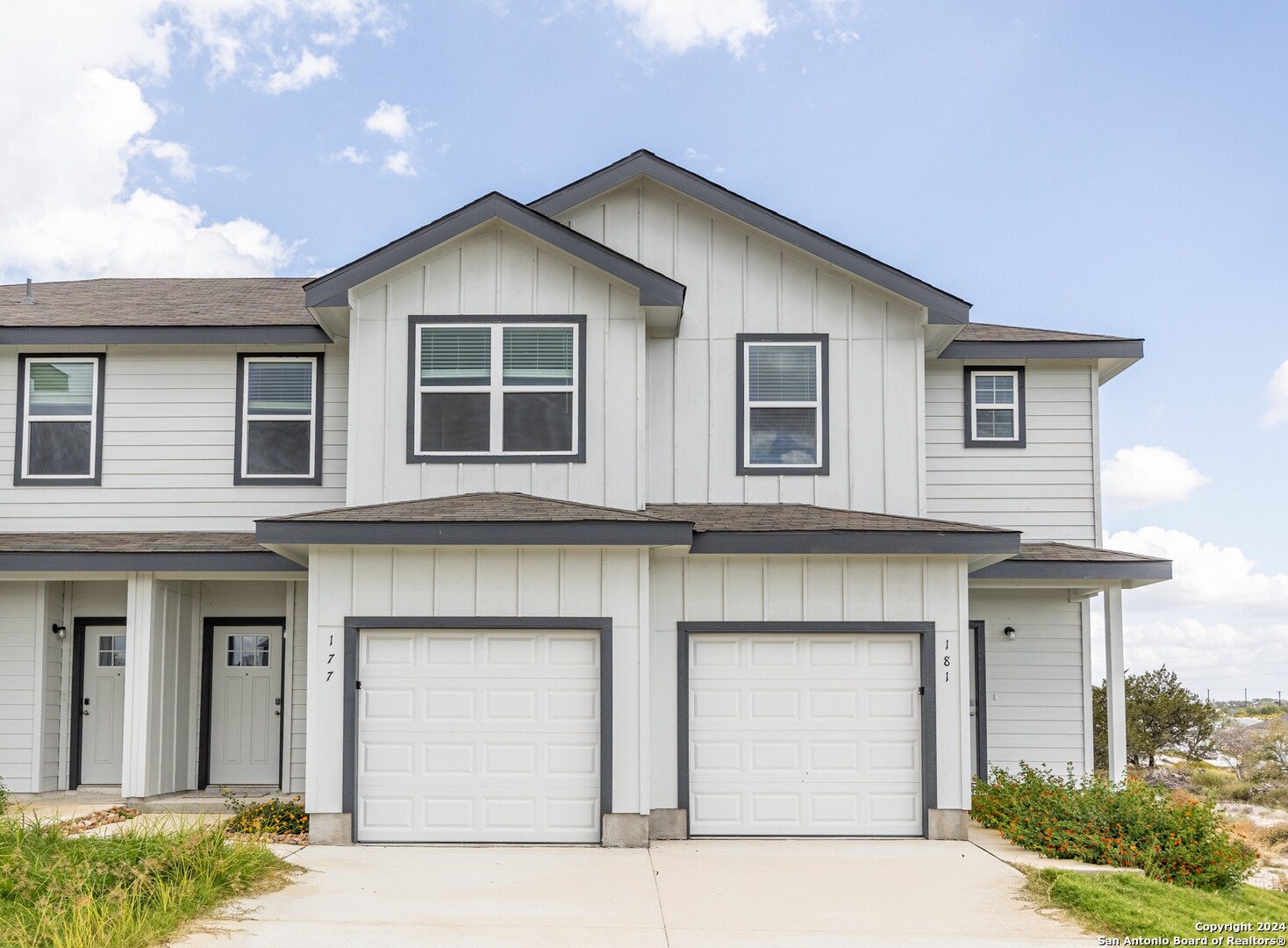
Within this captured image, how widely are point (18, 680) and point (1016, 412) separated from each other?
1285cm

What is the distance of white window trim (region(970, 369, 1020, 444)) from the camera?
15.1 metres

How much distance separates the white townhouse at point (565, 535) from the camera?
36.8ft

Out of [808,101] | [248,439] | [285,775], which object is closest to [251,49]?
[808,101]

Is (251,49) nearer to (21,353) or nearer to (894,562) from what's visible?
(21,353)

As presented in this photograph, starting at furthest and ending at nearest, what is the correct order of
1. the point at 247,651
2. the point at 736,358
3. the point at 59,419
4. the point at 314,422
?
the point at 247,651 → the point at 59,419 → the point at 314,422 → the point at 736,358

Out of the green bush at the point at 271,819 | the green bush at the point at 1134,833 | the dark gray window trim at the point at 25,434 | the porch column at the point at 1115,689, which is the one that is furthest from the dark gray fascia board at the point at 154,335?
the porch column at the point at 1115,689

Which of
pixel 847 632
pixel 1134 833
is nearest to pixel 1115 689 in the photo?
pixel 1134 833

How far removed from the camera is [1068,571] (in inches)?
540

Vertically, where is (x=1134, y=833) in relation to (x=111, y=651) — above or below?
below

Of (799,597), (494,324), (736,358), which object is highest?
(494,324)

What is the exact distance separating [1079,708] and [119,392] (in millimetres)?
12574

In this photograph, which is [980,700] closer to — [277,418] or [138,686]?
[277,418]

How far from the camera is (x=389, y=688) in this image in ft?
37.0

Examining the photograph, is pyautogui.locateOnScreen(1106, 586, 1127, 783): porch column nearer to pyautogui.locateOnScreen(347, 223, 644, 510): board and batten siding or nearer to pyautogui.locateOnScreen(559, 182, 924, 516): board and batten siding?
pyautogui.locateOnScreen(559, 182, 924, 516): board and batten siding
